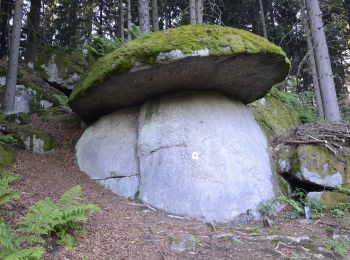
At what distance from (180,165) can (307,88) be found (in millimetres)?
17334

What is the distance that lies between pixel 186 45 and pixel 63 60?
8414mm

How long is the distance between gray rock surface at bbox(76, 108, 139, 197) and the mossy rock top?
0.55 metres

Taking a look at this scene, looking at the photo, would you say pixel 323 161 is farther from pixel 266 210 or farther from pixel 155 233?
pixel 155 233

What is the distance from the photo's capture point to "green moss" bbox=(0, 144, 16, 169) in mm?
7594

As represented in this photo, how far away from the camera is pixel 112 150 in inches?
327

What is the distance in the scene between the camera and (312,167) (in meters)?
7.66

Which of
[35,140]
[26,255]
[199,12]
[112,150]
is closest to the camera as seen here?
[26,255]

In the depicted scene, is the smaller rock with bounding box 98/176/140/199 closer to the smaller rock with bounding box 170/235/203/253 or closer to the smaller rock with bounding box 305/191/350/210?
the smaller rock with bounding box 170/235/203/253

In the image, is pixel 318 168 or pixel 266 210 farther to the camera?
pixel 318 168

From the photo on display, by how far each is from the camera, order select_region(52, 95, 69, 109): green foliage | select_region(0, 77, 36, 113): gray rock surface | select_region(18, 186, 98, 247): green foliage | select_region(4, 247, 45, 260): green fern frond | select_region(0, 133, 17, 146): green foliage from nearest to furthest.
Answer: select_region(4, 247, 45, 260): green fern frond
select_region(18, 186, 98, 247): green foliage
select_region(0, 133, 17, 146): green foliage
select_region(52, 95, 69, 109): green foliage
select_region(0, 77, 36, 113): gray rock surface

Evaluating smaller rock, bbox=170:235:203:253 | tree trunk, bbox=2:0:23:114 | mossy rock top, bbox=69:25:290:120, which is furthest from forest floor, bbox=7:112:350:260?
tree trunk, bbox=2:0:23:114

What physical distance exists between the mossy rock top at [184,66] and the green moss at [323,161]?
1884 mm

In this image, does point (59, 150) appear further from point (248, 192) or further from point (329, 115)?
point (329, 115)

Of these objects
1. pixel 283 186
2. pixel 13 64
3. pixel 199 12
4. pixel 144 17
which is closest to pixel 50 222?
pixel 283 186
